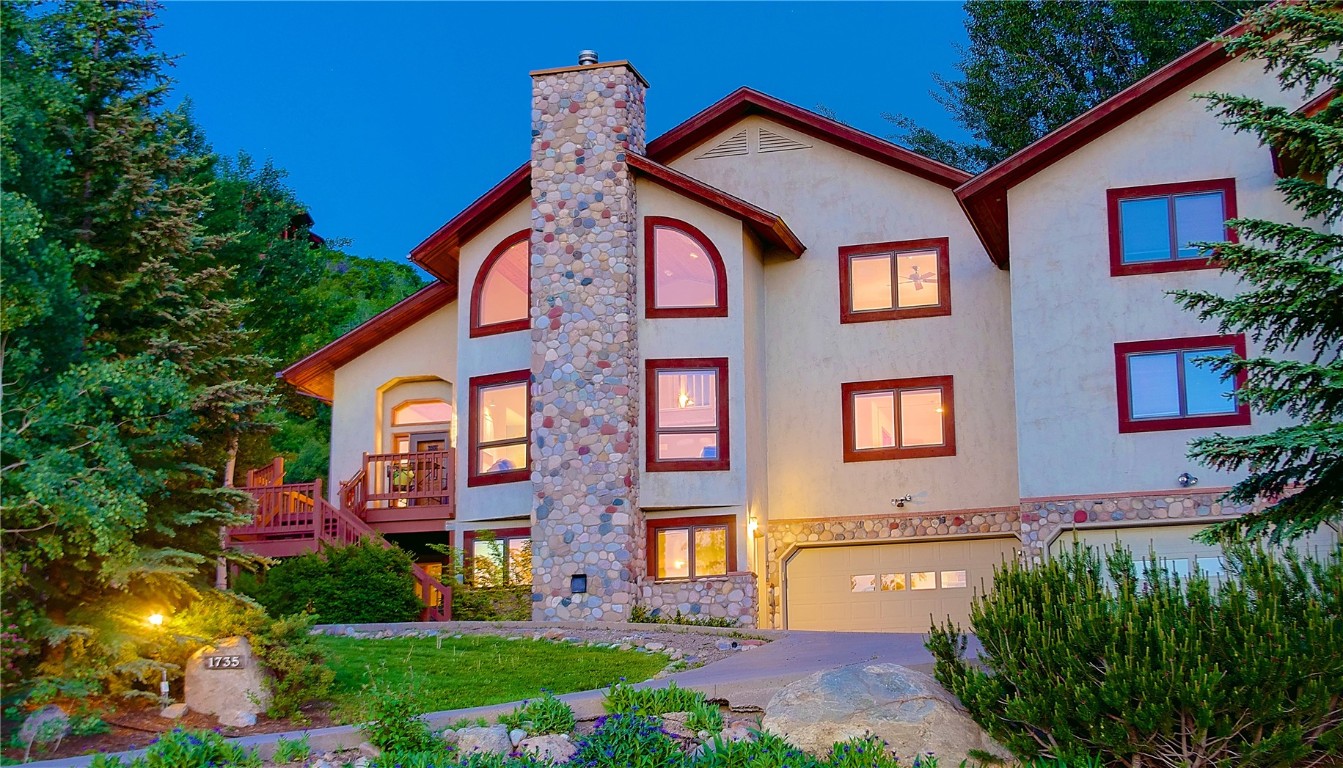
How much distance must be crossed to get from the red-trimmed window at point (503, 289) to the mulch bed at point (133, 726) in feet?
37.9

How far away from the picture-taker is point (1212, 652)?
1139 centimetres

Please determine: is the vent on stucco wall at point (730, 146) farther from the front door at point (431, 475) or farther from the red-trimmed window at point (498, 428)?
the front door at point (431, 475)

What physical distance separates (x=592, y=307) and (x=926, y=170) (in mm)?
6269

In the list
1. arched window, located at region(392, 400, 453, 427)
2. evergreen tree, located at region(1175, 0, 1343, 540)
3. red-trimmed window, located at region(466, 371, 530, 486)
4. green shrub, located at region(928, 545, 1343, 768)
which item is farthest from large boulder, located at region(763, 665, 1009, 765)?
arched window, located at region(392, 400, 453, 427)

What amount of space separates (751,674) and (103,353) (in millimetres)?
7220

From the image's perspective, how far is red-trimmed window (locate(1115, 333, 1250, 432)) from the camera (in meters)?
21.4

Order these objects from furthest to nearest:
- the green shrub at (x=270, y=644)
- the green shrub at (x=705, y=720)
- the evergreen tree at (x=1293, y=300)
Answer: the green shrub at (x=270, y=644)
the green shrub at (x=705, y=720)
the evergreen tree at (x=1293, y=300)

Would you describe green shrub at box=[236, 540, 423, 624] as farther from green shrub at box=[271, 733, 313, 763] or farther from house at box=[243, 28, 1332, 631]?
green shrub at box=[271, 733, 313, 763]

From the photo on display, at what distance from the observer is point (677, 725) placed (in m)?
13.0

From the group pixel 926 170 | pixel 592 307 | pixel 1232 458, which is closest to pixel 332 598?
pixel 592 307

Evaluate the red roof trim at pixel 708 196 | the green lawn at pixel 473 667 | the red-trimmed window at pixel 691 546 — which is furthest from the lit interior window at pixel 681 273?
the green lawn at pixel 473 667

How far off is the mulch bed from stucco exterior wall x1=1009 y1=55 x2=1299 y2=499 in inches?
482

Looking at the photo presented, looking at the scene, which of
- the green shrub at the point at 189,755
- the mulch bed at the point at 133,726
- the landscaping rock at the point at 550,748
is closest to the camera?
the green shrub at the point at 189,755

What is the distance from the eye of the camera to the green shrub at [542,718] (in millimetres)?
12891
